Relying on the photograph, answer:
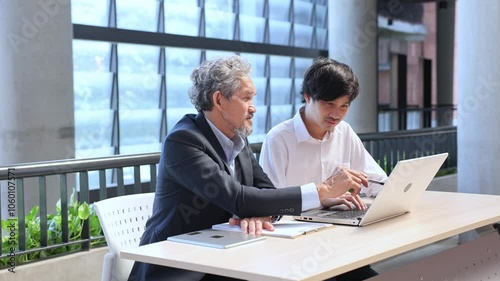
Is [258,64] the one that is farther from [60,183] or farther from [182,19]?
[60,183]

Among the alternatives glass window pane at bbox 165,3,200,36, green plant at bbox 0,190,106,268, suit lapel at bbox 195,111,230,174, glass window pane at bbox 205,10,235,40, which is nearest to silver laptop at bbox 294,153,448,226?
suit lapel at bbox 195,111,230,174

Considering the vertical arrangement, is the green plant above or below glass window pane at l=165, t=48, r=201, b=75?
below

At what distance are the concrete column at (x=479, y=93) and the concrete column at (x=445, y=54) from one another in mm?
14521

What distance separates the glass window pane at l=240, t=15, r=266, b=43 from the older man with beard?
1183 cm

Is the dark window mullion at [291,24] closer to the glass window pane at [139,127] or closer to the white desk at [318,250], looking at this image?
the glass window pane at [139,127]

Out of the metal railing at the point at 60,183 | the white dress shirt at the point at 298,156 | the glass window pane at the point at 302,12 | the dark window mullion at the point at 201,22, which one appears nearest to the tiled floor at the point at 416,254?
the metal railing at the point at 60,183

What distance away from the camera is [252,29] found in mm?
14820

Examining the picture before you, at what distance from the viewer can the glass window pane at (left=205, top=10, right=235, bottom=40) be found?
13570 mm

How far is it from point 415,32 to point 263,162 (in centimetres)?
1721

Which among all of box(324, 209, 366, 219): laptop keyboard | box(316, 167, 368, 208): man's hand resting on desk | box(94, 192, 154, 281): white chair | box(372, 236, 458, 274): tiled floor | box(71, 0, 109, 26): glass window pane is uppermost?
box(71, 0, 109, 26): glass window pane

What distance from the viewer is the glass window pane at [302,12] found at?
52.9ft

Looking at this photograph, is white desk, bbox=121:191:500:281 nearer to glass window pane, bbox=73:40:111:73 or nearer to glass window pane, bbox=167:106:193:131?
glass window pane, bbox=73:40:111:73

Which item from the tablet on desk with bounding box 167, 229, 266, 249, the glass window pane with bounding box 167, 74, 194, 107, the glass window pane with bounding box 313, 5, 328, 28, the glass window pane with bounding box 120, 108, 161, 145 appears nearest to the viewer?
the tablet on desk with bounding box 167, 229, 266, 249

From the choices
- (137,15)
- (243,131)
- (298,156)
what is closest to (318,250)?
(243,131)
